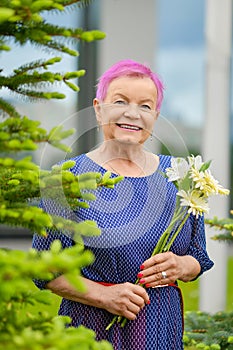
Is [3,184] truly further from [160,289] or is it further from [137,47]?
[137,47]

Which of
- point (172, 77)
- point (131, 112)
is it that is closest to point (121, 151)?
point (131, 112)

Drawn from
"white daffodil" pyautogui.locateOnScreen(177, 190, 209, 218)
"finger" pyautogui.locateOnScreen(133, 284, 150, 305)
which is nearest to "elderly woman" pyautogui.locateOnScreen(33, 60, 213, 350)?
"finger" pyautogui.locateOnScreen(133, 284, 150, 305)

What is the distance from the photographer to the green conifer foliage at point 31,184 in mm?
1310

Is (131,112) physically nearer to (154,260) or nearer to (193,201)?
(193,201)

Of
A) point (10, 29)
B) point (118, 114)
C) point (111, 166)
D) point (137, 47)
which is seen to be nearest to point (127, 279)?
point (111, 166)

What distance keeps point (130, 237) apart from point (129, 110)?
0.38 m

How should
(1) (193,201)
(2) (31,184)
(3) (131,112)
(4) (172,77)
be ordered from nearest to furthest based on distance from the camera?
(2) (31,184)
(3) (131,112)
(1) (193,201)
(4) (172,77)

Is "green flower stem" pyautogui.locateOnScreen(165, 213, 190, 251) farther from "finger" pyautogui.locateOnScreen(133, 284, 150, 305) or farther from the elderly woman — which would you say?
"finger" pyautogui.locateOnScreen(133, 284, 150, 305)

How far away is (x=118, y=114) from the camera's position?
224 cm

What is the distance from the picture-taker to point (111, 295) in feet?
7.39

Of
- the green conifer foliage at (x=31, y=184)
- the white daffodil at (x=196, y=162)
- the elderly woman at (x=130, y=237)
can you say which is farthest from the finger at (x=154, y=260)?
the green conifer foliage at (x=31, y=184)

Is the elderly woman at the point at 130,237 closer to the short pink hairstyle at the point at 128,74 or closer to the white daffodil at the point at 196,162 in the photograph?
the short pink hairstyle at the point at 128,74

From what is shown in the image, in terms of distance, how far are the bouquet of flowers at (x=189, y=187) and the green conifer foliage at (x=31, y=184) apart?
526 mm

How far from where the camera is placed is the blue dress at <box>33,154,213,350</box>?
2303mm
